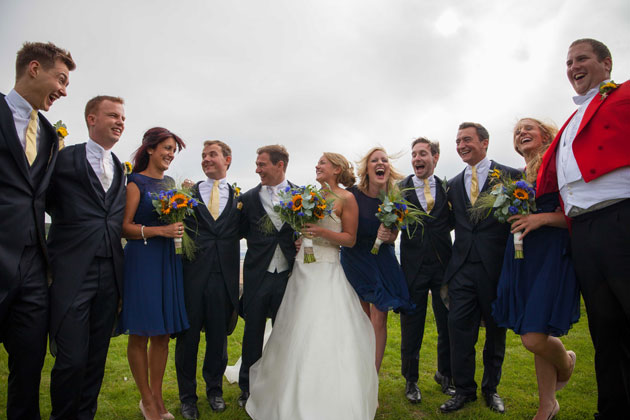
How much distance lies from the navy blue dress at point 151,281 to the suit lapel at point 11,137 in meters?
1.40

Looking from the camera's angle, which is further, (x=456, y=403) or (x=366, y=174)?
(x=366, y=174)

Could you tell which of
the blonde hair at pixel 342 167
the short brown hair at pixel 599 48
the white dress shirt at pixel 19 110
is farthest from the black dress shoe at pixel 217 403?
the short brown hair at pixel 599 48

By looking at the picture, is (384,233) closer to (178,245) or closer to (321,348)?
(321,348)

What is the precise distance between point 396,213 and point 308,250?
1187 millimetres

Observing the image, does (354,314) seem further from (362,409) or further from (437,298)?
(437,298)

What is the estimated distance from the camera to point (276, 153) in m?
5.76

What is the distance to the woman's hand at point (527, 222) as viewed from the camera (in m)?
4.32

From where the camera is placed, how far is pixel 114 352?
315 inches

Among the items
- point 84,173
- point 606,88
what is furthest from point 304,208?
point 606,88

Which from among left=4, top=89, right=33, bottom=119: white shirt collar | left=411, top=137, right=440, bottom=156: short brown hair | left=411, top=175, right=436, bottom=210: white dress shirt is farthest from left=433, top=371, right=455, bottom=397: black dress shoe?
left=4, top=89, right=33, bottom=119: white shirt collar

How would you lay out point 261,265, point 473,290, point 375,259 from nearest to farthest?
point 473,290, point 261,265, point 375,259

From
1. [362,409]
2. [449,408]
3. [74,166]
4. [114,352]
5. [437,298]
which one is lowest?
[114,352]

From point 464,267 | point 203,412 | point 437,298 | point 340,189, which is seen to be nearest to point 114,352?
point 203,412

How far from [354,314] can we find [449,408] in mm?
1574
